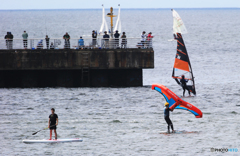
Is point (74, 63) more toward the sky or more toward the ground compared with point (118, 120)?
more toward the sky

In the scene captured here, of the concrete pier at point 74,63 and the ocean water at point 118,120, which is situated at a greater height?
the concrete pier at point 74,63

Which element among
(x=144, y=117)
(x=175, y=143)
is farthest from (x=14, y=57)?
(x=175, y=143)

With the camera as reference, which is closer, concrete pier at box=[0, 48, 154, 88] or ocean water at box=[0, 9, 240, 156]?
ocean water at box=[0, 9, 240, 156]

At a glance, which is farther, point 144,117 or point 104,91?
point 104,91

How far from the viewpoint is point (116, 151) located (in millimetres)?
25297

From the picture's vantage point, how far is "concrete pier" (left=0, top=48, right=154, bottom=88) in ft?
141

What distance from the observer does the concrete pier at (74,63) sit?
43.1m

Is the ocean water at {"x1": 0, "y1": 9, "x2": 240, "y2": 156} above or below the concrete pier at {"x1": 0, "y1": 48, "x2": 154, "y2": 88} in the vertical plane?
below

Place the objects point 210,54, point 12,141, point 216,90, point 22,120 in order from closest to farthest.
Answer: point 12,141 < point 22,120 < point 216,90 < point 210,54

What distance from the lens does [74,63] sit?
43.4 metres

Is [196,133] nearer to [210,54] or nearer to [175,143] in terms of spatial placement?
[175,143]

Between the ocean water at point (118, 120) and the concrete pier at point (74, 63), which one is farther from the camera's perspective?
the concrete pier at point (74, 63)

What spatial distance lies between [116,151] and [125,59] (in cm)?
1868

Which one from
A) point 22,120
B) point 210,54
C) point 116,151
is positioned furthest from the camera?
point 210,54
